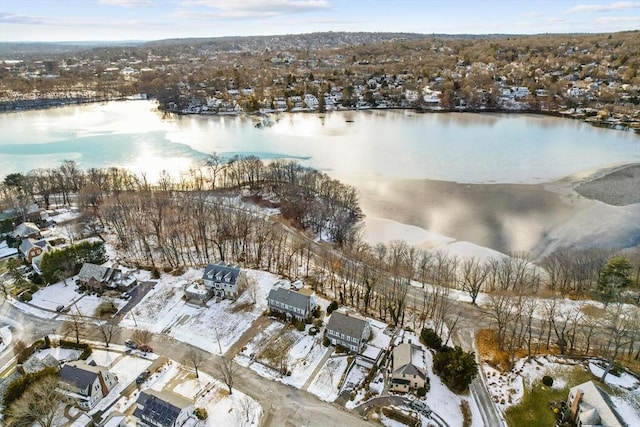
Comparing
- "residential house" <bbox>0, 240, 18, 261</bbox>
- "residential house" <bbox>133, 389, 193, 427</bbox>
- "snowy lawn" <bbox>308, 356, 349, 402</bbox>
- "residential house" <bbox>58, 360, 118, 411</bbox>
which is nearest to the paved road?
"snowy lawn" <bbox>308, 356, 349, 402</bbox>

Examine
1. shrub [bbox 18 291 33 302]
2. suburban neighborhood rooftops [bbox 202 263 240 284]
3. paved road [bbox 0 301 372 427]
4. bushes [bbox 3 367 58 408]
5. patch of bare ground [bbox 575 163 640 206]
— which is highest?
patch of bare ground [bbox 575 163 640 206]

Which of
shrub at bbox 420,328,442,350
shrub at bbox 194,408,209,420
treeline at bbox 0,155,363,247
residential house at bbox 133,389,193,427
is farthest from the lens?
treeline at bbox 0,155,363,247

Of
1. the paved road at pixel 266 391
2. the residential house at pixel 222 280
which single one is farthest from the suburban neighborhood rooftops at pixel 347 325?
the residential house at pixel 222 280

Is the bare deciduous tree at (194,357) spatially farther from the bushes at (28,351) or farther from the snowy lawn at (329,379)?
the bushes at (28,351)

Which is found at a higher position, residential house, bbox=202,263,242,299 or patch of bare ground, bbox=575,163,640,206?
patch of bare ground, bbox=575,163,640,206

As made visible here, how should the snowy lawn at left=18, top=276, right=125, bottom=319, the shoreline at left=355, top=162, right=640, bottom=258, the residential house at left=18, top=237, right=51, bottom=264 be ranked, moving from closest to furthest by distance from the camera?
1. the snowy lawn at left=18, top=276, right=125, bottom=319
2. the residential house at left=18, top=237, right=51, bottom=264
3. the shoreline at left=355, top=162, right=640, bottom=258

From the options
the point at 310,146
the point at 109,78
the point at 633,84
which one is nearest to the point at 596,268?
the point at 310,146

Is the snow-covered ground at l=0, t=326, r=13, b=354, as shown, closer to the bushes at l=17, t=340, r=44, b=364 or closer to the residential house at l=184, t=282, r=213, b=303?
the bushes at l=17, t=340, r=44, b=364
